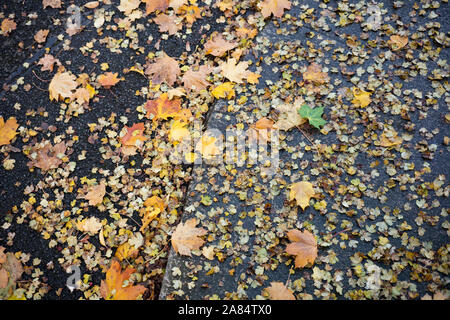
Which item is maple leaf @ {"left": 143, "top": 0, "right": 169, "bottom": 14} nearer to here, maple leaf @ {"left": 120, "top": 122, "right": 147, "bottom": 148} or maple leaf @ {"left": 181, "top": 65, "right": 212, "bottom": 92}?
maple leaf @ {"left": 181, "top": 65, "right": 212, "bottom": 92}

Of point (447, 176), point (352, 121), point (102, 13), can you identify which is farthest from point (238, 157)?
A: point (102, 13)

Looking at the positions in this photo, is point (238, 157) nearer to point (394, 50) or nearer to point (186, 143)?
point (186, 143)

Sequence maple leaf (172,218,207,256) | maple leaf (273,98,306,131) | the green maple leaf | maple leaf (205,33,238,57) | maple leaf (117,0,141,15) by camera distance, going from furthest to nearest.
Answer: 1. maple leaf (117,0,141,15)
2. maple leaf (205,33,238,57)
3. maple leaf (273,98,306,131)
4. the green maple leaf
5. maple leaf (172,218,207,256)

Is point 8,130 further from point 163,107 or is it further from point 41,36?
point 163,107

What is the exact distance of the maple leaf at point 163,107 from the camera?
335cm

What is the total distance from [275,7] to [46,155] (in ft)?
9.91

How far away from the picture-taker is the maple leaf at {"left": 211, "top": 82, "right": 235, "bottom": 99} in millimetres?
3350

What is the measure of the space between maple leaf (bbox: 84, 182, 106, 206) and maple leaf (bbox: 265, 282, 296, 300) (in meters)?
1.74

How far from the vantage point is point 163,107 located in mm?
3375

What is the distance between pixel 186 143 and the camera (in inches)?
127

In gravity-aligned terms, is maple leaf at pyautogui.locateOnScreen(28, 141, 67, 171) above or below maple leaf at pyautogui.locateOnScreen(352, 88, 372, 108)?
below

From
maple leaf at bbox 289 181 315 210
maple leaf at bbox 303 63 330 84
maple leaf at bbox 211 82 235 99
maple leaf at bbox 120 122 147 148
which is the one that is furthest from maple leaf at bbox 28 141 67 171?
maple leaf at bbox 303 63 330 84

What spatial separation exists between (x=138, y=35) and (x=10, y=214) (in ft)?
7.80
